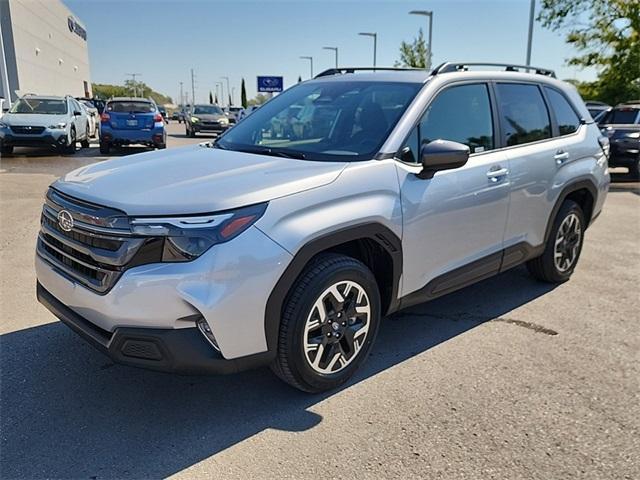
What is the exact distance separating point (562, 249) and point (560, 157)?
0.88 metres

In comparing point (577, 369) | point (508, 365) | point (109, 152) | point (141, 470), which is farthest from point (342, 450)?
point (109, 152)

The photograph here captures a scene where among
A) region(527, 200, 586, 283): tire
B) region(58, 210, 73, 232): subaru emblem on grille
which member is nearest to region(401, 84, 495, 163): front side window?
region(527, 200, 586, 283): tire

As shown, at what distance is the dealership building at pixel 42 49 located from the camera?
1592 inches

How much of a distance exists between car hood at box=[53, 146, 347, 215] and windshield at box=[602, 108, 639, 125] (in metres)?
12.7

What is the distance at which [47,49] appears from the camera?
51844 millimetres

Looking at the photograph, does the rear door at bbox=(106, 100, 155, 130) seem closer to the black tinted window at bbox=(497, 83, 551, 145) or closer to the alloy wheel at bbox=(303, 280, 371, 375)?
the black tinted window at bbox=(497, 83, 551, 145)

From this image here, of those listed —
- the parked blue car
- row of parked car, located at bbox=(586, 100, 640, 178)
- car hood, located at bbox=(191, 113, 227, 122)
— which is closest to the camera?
row of parked car, located at bbox=(586, 100, 640, 178)

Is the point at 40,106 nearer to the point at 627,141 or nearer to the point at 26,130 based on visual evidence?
the point at 26,130

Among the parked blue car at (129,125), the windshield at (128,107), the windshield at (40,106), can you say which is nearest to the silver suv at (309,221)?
the parked blue car at (129,125)

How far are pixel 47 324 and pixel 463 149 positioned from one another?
319cm

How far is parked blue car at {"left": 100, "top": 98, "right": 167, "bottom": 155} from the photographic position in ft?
49.3


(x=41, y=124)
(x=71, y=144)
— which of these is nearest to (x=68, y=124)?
(x=71, y=144)

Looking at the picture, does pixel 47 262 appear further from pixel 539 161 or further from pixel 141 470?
pixel 539 161

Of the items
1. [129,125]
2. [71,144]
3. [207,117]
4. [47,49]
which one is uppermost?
[47,49]
